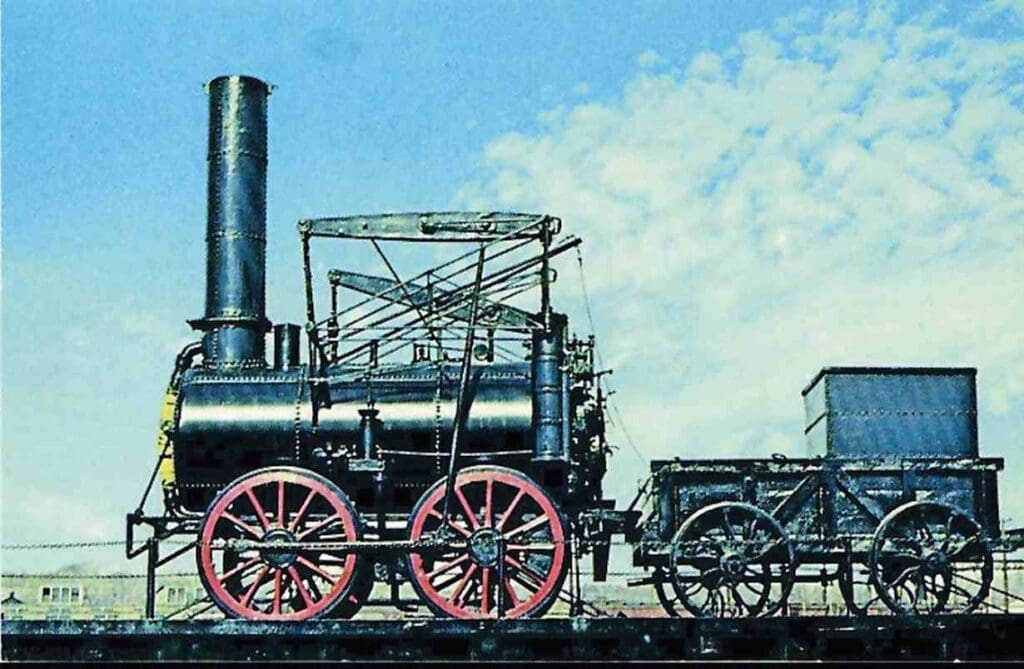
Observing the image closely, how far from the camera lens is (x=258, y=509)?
1784 cm

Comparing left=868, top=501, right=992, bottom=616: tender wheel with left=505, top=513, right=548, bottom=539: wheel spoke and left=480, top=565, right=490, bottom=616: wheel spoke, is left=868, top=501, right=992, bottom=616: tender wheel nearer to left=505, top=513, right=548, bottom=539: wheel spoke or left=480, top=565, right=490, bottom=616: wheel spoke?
left=505, top=513, right=548, bottom=539: wheel spoke

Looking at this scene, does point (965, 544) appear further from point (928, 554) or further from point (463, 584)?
point (463, 584)

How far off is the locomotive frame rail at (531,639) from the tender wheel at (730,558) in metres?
2.49

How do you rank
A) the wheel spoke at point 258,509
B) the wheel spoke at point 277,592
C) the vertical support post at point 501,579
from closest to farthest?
1. the vertical support post at point 501,579
2. the wheel spoke at point 277,592
3. the wheel spoke at point 258,509

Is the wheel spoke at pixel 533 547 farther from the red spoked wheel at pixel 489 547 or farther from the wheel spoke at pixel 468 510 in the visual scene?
the wheel spoke at pixel 468 510

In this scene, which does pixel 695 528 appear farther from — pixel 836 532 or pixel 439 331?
pixel 439 331

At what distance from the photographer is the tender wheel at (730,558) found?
1772 cm

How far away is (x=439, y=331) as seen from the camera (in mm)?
19141

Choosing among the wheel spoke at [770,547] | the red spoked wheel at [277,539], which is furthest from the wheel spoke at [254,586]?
the wheel spoke at [770,547]

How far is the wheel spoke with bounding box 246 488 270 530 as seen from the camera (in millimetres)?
17734

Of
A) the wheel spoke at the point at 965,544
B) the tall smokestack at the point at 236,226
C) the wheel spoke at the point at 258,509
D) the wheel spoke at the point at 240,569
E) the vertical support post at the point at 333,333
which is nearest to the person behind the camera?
the wheel spoke at the point at 240,569

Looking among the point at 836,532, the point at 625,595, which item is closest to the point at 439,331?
the point at 836,532

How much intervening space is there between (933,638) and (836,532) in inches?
126

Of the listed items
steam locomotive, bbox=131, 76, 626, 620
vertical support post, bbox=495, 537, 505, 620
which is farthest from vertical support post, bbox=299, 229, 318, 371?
vertical support post, bbox=495, 537, 505, 620
